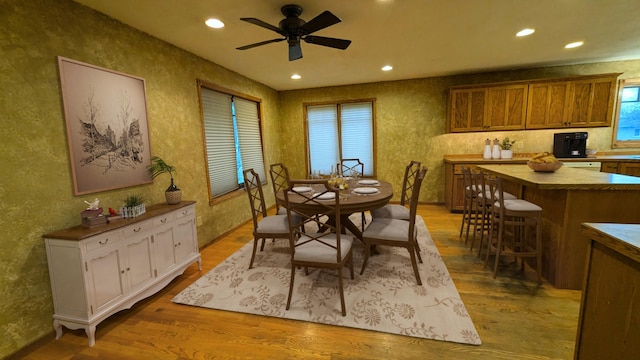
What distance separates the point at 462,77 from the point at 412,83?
86 cm

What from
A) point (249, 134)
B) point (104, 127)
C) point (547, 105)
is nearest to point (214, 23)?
point (104, 127)

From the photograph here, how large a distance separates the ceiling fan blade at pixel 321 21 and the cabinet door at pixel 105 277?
2262mm

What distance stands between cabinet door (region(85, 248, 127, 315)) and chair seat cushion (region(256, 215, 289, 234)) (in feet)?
3.81

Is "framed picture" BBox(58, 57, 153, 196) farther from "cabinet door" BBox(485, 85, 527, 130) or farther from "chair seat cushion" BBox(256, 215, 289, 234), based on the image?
"cabinet door" BBox(485, 85, 527, 130)

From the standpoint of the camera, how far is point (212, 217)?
11.8ft

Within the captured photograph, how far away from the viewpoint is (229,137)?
413 cm

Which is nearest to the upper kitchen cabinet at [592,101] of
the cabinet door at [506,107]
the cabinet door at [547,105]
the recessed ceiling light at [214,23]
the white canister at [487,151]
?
the cabinet door at [547,105]

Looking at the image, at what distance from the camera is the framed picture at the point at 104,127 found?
1998 millimetres

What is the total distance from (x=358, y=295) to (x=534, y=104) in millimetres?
4427

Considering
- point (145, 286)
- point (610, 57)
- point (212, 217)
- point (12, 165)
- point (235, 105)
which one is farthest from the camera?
point (235, 105)

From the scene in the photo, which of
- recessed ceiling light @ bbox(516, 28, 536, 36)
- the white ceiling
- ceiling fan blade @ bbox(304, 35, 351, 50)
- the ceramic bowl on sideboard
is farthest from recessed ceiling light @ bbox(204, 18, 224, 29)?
the ceramic bowl on sideboard

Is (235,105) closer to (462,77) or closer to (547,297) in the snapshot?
(462,77)

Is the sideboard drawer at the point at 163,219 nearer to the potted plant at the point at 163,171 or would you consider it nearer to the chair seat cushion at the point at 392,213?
the potted plant at the point at 163,171

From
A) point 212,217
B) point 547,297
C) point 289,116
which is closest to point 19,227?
point 212,217
